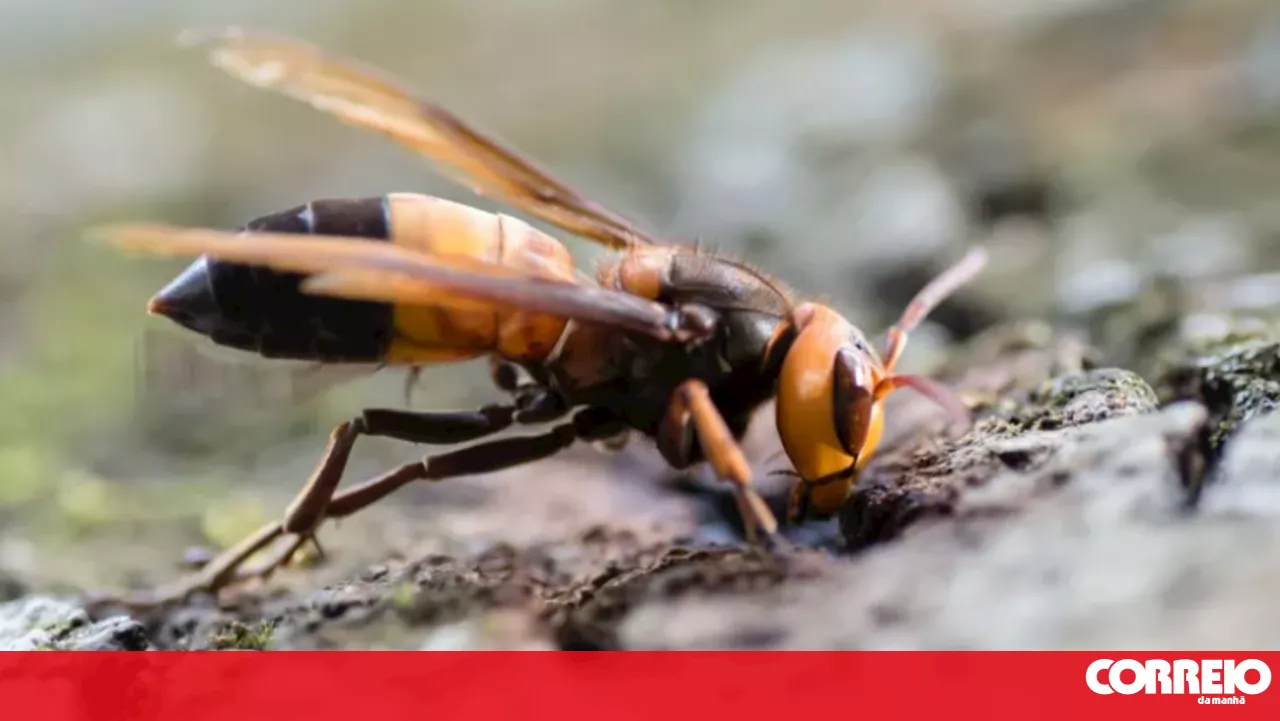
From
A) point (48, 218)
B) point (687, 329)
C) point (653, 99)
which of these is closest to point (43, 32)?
point (48, 218)

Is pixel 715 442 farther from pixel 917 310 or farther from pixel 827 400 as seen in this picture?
pixel 917 310

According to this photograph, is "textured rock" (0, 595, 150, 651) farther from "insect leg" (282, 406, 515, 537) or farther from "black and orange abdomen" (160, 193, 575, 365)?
"black and orange abdomen" (160, 193, 575, 365)

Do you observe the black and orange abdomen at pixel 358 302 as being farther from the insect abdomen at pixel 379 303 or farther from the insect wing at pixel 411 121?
the insect wing at pixel 411 121

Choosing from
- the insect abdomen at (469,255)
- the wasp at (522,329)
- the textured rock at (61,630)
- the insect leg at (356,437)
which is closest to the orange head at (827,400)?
the wasp at (522,329)

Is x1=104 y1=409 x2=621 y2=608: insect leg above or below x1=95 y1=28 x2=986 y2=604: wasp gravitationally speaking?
below

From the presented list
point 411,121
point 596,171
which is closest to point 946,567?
point 411,121
